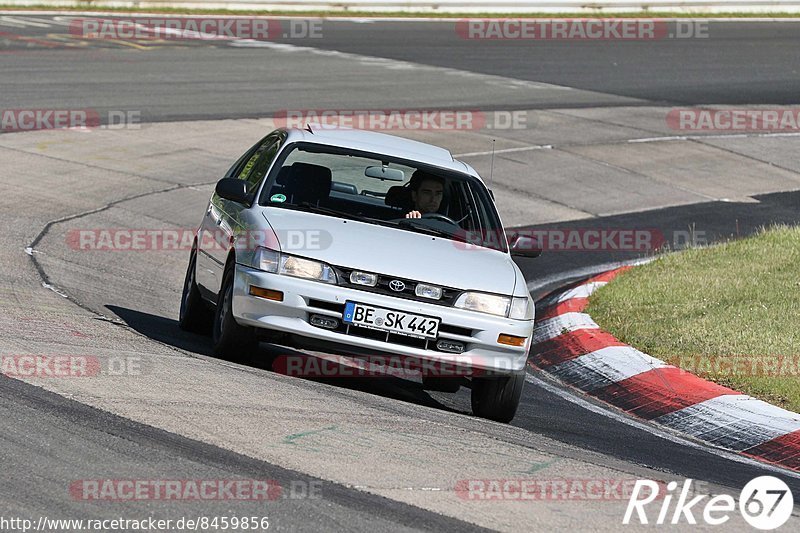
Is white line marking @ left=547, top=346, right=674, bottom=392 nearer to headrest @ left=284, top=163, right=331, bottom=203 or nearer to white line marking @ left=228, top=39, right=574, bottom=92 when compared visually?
headrest @ left=284, top=163, right=331, bottom=203

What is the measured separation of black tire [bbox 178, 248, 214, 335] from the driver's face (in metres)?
1.64

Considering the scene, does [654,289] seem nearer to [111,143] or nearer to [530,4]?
[111,143]

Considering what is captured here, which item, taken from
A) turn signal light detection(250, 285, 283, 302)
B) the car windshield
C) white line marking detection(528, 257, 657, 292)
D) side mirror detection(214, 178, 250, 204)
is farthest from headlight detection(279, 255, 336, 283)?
white line marking detection(528, 257, 657, 292)

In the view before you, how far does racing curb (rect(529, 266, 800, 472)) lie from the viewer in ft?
26.8

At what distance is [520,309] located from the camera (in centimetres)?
822

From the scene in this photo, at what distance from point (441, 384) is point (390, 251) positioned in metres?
1.40

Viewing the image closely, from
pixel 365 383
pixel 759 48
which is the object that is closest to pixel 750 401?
pixel 365 383

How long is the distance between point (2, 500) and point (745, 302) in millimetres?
7329

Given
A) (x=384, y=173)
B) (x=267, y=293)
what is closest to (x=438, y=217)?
(x=384, y=173)

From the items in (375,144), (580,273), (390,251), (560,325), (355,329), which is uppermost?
(375,144)

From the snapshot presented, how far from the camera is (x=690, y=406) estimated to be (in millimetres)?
8844

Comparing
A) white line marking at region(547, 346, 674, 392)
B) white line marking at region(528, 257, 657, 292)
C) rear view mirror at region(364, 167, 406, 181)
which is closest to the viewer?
rear view mirror at region(364, 167, 406, 181)

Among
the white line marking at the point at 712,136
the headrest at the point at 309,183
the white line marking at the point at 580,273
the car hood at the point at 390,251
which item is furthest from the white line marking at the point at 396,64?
the car hood at the point at 390,251

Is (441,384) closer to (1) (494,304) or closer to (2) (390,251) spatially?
(1) (494,304)
